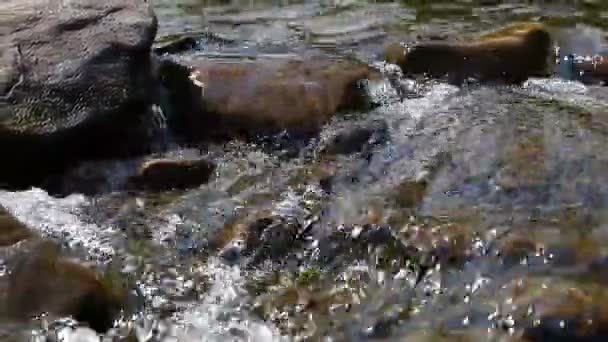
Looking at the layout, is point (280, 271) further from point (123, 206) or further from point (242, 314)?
point (123, 206)

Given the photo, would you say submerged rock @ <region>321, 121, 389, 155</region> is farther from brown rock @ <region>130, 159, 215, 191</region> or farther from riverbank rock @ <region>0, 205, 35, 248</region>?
riverbank rock @ <region>0, 205, 35, 248</region>

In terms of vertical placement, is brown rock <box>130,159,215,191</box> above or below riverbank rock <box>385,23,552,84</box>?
below

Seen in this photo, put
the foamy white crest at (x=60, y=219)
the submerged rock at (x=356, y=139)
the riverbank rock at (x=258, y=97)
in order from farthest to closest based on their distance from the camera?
the riverbank rock at (x=258, y=97) < the submerged rock at (x=356, y=139) < the foamy white crest at (x=60, y=219)

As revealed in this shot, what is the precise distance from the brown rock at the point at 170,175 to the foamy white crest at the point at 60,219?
0.42 meters

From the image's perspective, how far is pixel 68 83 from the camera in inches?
230

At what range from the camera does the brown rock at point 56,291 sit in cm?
366

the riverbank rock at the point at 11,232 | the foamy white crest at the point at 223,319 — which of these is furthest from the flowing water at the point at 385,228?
the riverbank rock at the point at 11,232

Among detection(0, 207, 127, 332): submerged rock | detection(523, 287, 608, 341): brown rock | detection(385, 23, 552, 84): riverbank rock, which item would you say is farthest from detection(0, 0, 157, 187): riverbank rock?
detection(523, 287, 608, 341): brown rock

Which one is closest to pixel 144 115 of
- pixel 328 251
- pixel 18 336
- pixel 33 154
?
pixel 33 154

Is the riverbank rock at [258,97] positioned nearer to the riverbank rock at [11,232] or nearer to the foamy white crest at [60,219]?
the foamy white crest at [60,219]

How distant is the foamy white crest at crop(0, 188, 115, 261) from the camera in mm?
4633

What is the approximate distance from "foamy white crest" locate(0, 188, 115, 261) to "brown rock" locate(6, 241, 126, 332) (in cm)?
59

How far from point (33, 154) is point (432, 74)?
3366 millimetres

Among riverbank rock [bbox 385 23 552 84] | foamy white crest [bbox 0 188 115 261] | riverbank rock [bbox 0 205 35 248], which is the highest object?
riverbank rock [bbox 385 23 552 84]
